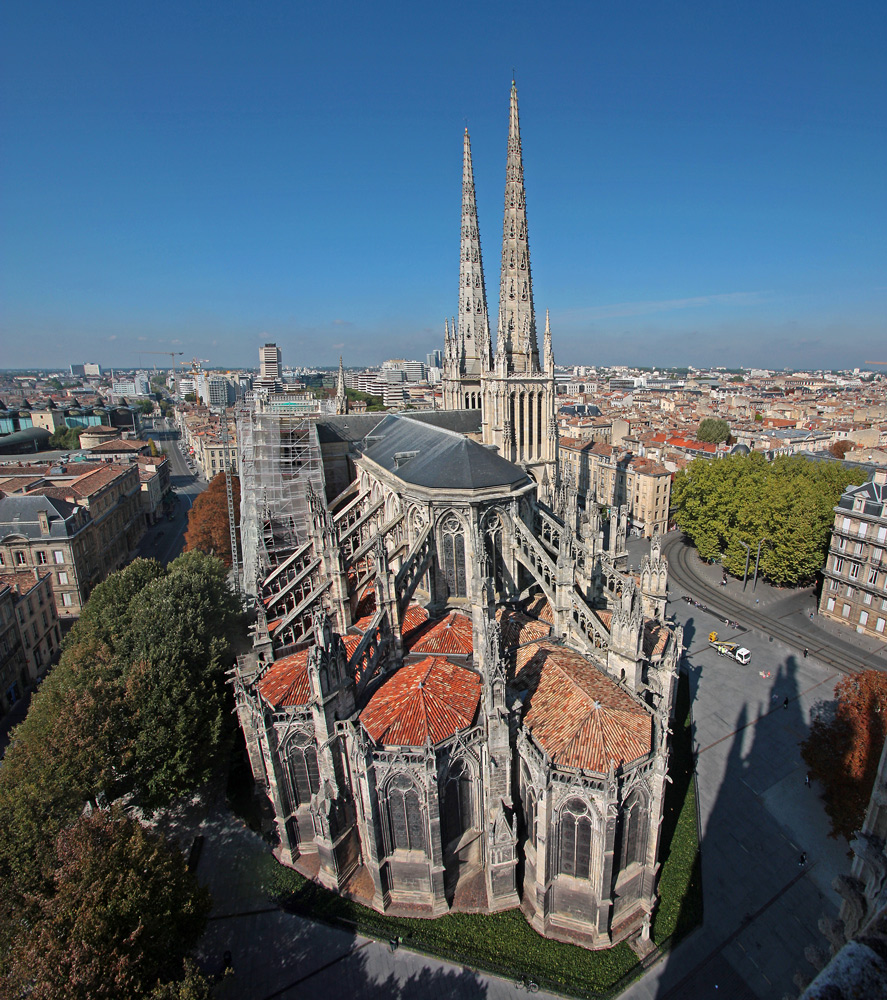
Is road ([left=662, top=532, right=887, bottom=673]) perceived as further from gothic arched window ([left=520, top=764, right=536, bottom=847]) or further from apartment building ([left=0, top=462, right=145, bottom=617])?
apartment building ([left=0, top=462, right=145, bottom=617])

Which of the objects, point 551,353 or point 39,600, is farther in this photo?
point 551,353

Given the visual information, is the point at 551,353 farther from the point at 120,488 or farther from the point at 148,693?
the point at 120,488

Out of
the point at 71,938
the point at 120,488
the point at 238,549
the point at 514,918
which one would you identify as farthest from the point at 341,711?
the point at 120,488

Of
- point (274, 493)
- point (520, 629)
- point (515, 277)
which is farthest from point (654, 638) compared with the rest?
point (515, 277)

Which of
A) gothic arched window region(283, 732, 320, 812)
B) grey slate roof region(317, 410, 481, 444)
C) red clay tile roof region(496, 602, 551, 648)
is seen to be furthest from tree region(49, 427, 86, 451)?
red clay tile roof region(496, 602, 551, 648)

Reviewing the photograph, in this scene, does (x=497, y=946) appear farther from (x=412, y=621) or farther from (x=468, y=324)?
(x=468, y=324)

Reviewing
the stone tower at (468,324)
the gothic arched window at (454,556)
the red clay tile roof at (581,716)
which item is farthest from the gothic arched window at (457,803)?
the stone tower at (468,324)
